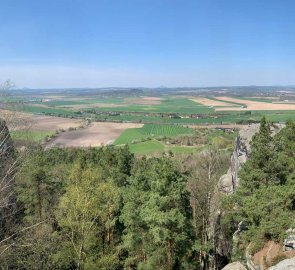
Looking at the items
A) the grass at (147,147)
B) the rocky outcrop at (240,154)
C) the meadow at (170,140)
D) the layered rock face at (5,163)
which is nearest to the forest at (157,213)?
the layered rock face at (5,163)

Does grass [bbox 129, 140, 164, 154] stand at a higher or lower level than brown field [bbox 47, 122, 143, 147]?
lower

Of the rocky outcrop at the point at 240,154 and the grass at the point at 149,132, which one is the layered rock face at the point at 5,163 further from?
the grass at the point at 149,132

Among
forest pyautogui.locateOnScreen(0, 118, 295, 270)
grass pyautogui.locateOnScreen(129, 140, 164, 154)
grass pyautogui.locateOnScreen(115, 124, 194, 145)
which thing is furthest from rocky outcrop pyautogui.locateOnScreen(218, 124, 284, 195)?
grass pyautogui.locateOnScreen(115, 124, 194, 145)

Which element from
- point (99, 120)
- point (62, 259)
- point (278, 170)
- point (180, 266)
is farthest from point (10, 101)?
point (99, 120)

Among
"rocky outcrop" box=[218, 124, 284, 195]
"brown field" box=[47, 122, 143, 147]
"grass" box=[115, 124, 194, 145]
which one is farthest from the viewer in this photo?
"grass" box=[115, 124, 194, 145]

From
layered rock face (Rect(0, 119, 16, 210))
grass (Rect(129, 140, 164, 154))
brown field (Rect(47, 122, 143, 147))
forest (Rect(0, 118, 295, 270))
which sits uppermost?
layered rock face (Rect(0, 119, 16, 210))

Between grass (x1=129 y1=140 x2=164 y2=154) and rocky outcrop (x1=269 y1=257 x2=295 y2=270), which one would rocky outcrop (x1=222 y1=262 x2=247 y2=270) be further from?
grass (x1=129 y1=140 x2=164 y2=154)

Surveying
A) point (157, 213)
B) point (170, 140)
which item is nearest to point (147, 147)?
point (170, 140)
